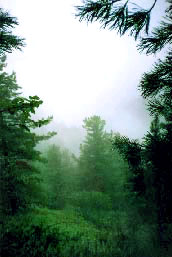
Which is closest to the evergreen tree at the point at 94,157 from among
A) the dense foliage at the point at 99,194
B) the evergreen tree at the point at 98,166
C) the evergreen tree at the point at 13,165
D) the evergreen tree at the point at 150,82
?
the evergreen tree at the point at 98,166

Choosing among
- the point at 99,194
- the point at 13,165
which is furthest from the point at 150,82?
the point at 99,194

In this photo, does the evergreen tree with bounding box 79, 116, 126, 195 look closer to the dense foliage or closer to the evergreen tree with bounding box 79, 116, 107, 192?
the evergreen tree with bounding box 79, 116, 107, 192

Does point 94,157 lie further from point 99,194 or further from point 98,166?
point 99,194

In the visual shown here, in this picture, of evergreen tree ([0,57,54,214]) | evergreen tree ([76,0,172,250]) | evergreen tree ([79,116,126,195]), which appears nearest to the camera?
evergreen tree ([76,0,172,250])

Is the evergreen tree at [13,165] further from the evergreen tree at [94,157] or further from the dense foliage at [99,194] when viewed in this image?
the evergreen tree at [94,157]

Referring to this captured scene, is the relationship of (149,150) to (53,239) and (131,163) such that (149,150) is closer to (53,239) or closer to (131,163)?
(131,163)

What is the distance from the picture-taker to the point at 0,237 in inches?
285

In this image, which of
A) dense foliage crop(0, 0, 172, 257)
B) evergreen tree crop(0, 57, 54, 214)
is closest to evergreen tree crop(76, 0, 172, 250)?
dense foliage crop(0, 0, 172, 257)

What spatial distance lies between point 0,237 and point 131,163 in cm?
536

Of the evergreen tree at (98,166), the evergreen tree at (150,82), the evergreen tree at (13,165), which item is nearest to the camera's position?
the evergreen tree at (150,82)

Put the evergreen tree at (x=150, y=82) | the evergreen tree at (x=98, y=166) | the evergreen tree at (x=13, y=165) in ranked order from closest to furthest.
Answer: the evergreen tree at (x=150, y=82) → the evergreen tree at (x=13, y=165) → the evergreen tree at (x=98, y=166)

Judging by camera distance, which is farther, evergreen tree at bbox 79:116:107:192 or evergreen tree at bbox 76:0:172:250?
evergreen tree at bbox 79:116:107:192

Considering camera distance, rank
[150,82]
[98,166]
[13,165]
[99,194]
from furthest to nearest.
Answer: [98,166] → [99,194] → [13,165] → [150,82]

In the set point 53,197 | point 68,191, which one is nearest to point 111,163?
point 68,191
